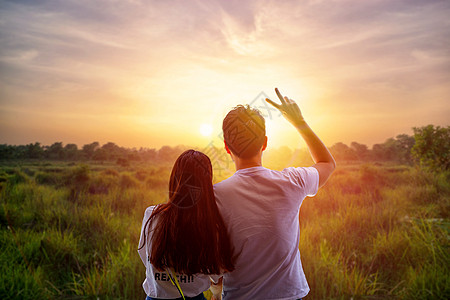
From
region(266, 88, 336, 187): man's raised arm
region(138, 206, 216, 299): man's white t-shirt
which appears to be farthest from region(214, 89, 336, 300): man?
region(266, 88, 336, 187): man's raised arm

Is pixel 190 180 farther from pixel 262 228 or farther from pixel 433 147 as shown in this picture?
pixel 433 147

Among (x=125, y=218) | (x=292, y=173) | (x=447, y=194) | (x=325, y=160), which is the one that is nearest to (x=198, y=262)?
(x=292, y=173)

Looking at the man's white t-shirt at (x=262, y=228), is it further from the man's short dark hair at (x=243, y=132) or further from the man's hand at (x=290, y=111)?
the man's hand at (x=290, y=111)

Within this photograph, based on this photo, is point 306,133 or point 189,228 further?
point 306,133

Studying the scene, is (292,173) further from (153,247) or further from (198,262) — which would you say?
(153,247)

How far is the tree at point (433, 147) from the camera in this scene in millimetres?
8911

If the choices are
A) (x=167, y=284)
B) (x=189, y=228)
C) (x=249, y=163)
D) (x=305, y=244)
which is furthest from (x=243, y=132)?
(x=305, y=244)

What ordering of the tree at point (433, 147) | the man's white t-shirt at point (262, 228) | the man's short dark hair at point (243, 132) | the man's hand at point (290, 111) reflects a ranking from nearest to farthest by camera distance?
the man's white t-shirt at point (262, 228)
the man's short dark hair at point (243, 132)
the man's hand at point (290, 111)
the tree at point (433, 147)

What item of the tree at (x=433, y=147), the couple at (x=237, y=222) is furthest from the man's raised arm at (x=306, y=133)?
the tree at (x=433, y=147)

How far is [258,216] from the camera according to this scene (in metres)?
1.86

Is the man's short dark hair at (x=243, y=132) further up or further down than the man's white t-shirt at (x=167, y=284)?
further up

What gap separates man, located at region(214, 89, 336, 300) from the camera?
6.15 ft

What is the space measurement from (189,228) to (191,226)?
0.02 metres

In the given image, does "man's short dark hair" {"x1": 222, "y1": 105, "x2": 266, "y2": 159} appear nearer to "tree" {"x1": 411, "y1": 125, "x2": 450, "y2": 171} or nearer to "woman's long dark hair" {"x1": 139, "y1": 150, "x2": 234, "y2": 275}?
"woman's long dark hair" {"x1": 139, "y1": 150, "x2": 234, "y2": 275}
